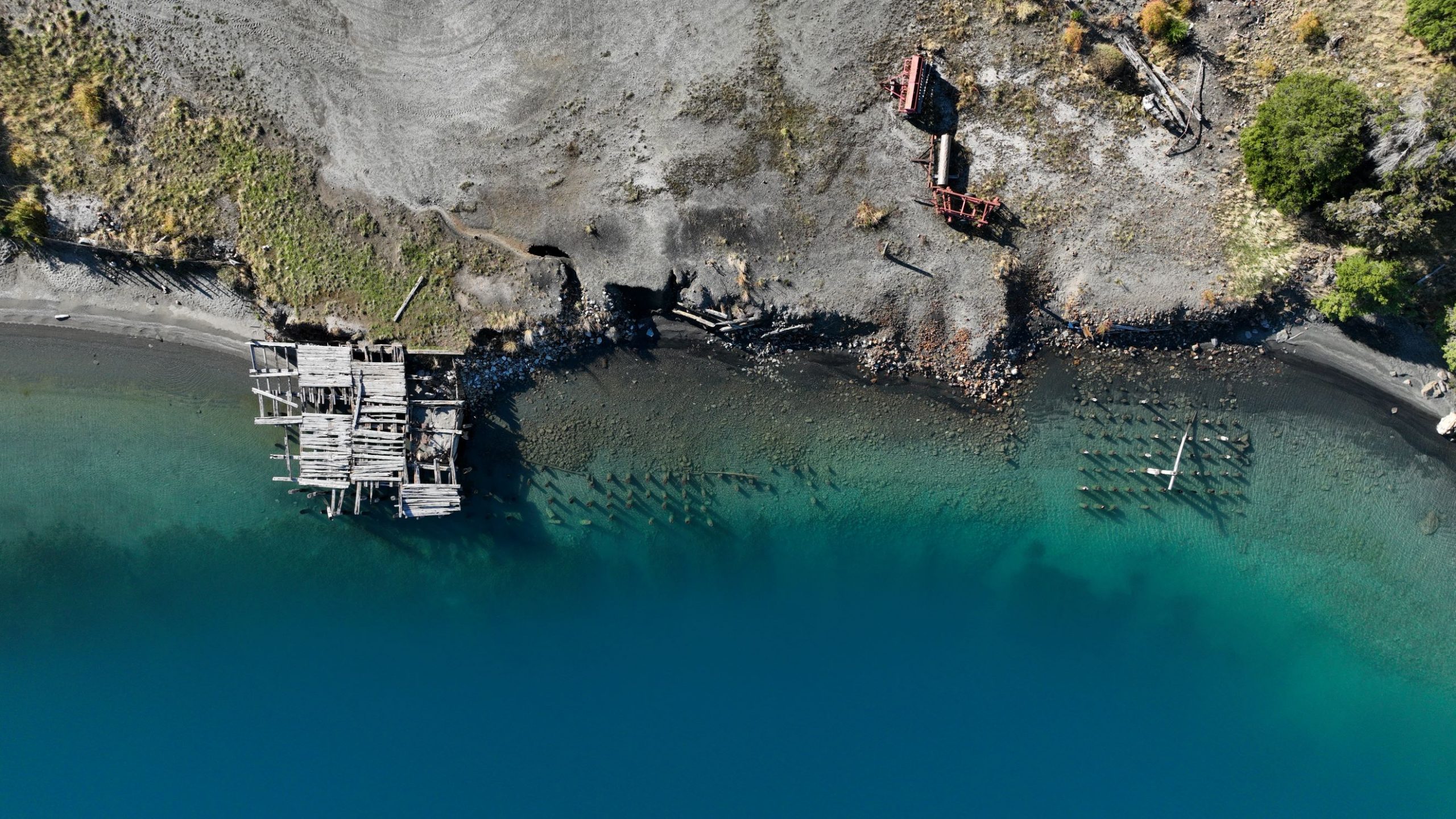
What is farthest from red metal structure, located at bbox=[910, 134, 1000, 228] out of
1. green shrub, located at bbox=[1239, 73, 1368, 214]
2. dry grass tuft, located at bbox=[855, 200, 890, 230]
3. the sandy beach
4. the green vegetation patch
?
the sandy beach

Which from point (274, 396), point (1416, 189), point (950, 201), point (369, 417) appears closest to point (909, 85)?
point (950, 201)

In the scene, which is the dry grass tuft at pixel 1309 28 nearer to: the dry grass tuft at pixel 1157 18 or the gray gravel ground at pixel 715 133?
the gray gravel ground at pixel 715 133

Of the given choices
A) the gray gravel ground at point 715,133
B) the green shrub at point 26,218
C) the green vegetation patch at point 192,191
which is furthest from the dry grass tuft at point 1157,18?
the green shrub at point 26,218

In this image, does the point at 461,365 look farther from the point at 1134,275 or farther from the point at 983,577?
the point at 1134,275

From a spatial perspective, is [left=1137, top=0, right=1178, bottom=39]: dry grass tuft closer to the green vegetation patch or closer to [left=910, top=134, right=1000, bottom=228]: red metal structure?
[left=910, top=134, right=1000, bottom=228]: red metal structure

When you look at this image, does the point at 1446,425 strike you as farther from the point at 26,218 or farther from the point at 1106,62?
the point at 26,218

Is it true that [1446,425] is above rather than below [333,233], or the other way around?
below

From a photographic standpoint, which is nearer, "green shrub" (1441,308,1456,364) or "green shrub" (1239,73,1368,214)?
"green shrub" (1239,73,1368,214)
